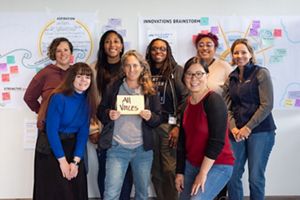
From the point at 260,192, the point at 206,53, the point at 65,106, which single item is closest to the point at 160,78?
the point at 206,53

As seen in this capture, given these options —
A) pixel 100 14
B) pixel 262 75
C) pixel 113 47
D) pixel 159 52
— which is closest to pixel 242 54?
pixel 262 75

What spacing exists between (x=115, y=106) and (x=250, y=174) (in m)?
1.27

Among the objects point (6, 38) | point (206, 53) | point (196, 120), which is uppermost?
point (6, 38)

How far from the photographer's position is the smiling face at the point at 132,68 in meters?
2.10

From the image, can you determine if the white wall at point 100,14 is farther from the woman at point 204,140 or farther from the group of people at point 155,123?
the woman at point 204,140

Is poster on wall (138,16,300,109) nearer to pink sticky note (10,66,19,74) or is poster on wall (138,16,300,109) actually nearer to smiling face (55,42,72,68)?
smiling face (55,42,72,68)

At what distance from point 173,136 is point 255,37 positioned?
1.35 metres

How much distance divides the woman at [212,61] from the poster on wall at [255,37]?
21cm

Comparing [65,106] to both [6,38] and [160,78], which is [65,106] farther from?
[6,38]

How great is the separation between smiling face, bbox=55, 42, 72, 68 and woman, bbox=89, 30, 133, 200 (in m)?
0.28

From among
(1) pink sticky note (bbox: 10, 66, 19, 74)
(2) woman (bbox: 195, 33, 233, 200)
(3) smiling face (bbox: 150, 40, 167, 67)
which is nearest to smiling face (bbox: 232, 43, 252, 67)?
(2) woman (bbox: 195, 33, 233, 200)

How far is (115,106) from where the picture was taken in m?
2.11

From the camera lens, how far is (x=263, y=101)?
241 centimetres

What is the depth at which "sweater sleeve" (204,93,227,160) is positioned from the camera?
1704mm
